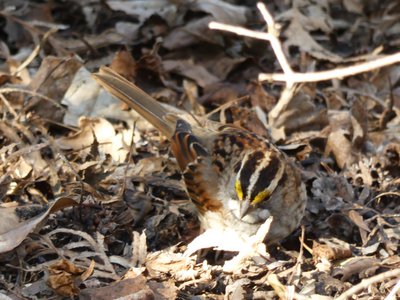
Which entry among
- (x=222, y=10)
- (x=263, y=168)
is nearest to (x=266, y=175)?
(x=263, y=168)

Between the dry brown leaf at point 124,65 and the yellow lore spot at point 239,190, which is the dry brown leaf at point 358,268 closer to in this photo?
the yellow lore spot at point 239,190

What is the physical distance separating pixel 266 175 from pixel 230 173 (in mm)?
402

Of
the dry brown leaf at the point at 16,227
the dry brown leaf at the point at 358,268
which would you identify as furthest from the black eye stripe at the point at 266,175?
the dry brown leaf at the point at 16,227

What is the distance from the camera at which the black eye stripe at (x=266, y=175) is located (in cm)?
495

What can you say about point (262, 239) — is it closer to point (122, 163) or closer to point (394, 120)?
point (122, 163)

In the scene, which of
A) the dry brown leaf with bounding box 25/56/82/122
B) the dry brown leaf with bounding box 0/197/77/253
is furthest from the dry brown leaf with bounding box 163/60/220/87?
the dry brown leaf with bounding box 0/197/77/253

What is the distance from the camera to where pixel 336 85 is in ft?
22.9

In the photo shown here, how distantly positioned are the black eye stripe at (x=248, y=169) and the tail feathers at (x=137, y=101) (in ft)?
2.63

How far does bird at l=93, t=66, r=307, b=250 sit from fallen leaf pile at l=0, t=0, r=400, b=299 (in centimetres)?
18

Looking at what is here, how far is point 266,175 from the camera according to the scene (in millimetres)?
5086

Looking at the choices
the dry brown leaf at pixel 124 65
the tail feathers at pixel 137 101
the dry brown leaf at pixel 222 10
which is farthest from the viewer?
the dry brown leaf at pixel 222 10

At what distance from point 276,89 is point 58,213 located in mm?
2569

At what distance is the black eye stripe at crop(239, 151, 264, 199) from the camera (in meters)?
4.93

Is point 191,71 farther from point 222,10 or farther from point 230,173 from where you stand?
point 230,173
